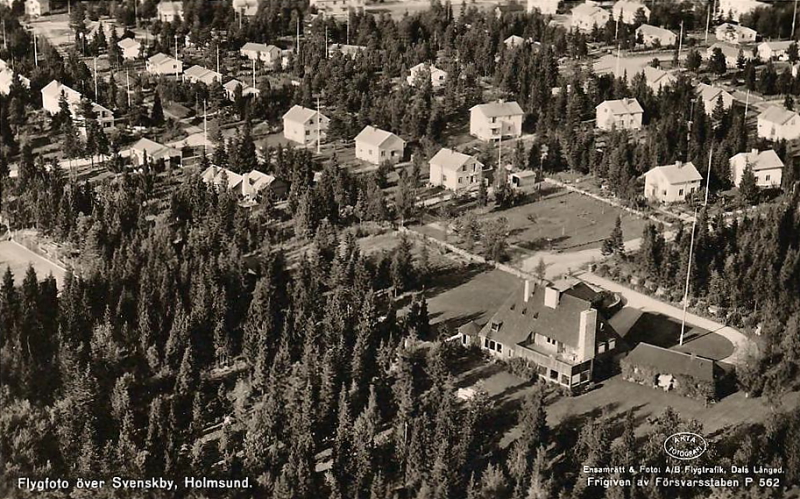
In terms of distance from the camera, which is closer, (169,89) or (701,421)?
(701,421)

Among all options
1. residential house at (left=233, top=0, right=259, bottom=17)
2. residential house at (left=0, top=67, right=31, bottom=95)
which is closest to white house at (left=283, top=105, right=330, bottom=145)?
residential house at (left=0, top=67, right=31, bottom=95)

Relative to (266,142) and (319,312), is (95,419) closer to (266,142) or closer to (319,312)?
(319,312)

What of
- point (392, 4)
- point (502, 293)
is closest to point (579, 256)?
point (502, 293)

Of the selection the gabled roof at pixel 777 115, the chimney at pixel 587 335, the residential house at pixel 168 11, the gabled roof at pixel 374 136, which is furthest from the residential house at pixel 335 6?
the chimney at pixel 587 335

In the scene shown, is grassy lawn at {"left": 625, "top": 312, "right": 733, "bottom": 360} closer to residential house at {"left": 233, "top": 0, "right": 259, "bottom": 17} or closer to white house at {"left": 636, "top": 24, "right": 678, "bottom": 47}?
white house at {"left": 636, "top": 24, "right": 678, "bottom": 47}

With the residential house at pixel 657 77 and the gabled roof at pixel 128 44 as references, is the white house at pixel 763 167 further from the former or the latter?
the gabled roof at pixel 128 44

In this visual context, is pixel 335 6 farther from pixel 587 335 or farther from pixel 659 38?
pixel 587 335
